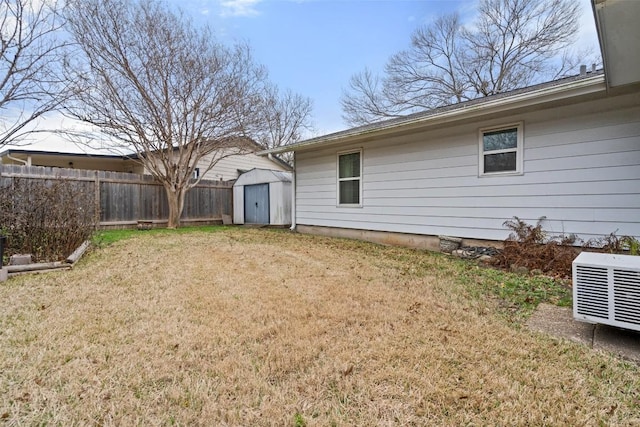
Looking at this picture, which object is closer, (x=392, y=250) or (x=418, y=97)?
(x=392, y=250)

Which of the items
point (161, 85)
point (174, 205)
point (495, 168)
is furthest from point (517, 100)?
point (174, 205)

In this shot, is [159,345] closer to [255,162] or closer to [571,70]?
[255,162]

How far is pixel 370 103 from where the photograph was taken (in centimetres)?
1758

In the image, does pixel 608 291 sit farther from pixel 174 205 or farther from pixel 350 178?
pixel 174 205

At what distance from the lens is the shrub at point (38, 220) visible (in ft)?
16.3

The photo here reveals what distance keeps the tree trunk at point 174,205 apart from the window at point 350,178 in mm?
5865

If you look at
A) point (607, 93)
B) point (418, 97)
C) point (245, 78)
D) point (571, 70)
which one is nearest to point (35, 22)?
point (245, 78)

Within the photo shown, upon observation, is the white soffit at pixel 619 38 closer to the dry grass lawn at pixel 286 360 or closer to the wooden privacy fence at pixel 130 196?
the dry grass lawn at pixel 286 360

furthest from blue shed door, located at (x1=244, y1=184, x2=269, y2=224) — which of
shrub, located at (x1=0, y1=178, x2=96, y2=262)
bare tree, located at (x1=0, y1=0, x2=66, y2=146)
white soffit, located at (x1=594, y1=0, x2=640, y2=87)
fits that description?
white soffit, located at (x1=594, y1=0, x2=640, y2=87)

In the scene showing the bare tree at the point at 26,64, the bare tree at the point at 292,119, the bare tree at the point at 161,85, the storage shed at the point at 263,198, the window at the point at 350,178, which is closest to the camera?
the bare tree at the point at 26,64

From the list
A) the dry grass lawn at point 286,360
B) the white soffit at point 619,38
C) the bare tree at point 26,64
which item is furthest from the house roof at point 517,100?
the bare tree at point 26,64

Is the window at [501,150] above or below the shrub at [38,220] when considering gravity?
above

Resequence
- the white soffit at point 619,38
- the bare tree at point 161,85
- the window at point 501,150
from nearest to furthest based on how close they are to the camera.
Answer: the white soffit at point 619,38 → the window at point 501,150 → the bare tree at point 161,85

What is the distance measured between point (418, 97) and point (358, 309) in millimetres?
16043
